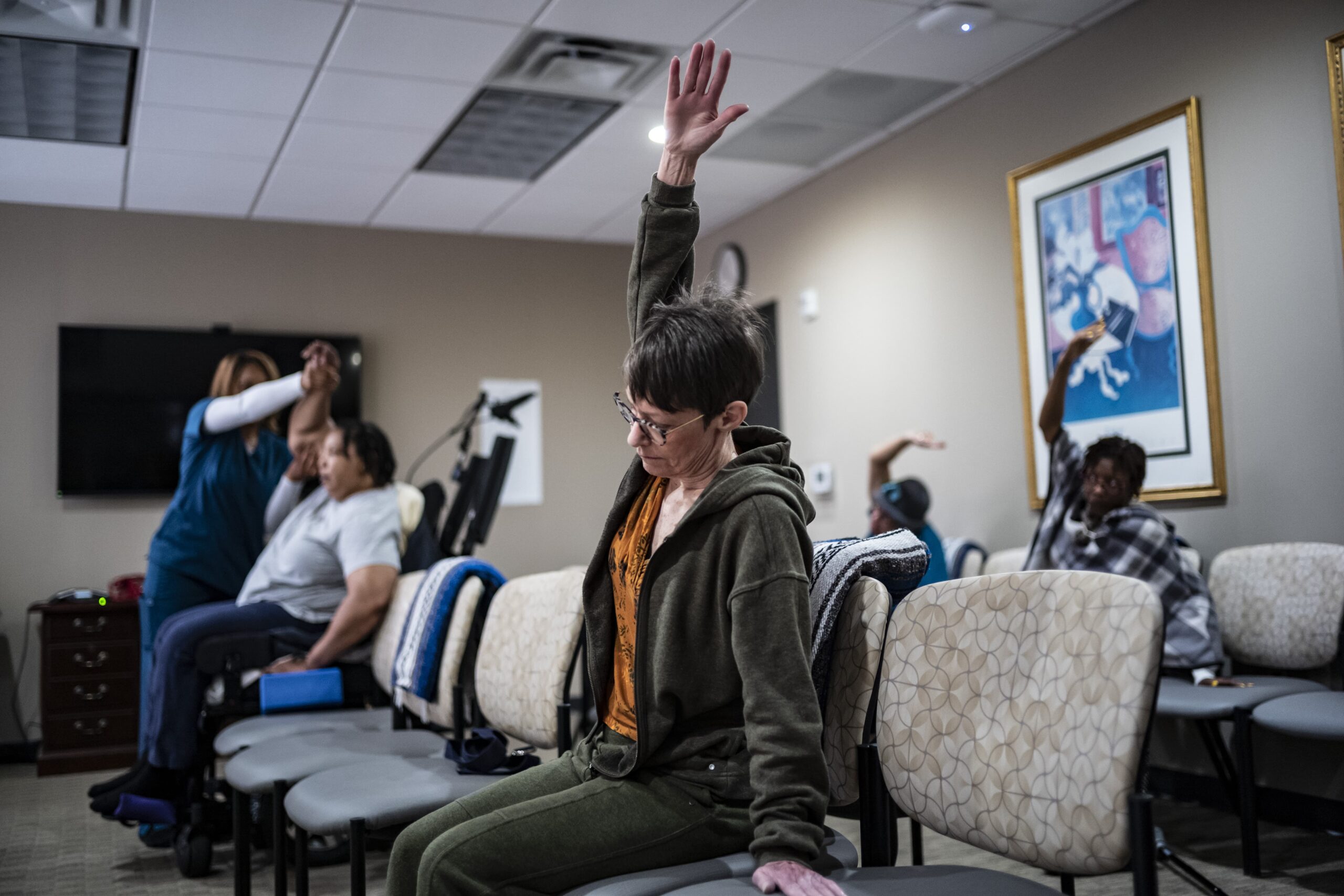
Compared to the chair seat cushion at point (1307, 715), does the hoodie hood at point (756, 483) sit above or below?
above

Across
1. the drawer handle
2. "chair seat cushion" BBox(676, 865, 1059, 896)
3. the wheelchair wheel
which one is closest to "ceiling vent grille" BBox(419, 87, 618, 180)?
the wheelchair wheel

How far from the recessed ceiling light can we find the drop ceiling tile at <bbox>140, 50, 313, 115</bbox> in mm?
2104

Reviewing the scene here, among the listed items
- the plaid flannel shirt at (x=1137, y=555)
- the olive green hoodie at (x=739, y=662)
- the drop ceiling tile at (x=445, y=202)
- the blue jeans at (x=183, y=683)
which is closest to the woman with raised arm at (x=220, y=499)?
the blue jeans at (x=183, y=683)

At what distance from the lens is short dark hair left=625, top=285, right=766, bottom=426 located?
1.37 m

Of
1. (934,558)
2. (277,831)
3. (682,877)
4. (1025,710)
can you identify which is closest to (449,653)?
(277,831)

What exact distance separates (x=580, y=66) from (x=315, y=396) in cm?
154

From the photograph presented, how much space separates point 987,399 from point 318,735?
2806 mm

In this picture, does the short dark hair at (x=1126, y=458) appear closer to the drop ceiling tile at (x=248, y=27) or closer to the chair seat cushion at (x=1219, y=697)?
the chair seat cushion at (x=1219, y=697)

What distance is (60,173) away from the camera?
15.9 ft

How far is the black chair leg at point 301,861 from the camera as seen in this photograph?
79.4 inches

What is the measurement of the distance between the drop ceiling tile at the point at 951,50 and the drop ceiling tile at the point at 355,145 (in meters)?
1.85

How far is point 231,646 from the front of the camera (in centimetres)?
294

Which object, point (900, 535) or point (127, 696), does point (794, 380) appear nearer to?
point (127, 696)

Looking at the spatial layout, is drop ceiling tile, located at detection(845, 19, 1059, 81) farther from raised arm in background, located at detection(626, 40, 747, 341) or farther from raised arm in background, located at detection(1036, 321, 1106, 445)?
raised arm in background, located at detection(626, 40, 747, 341)
